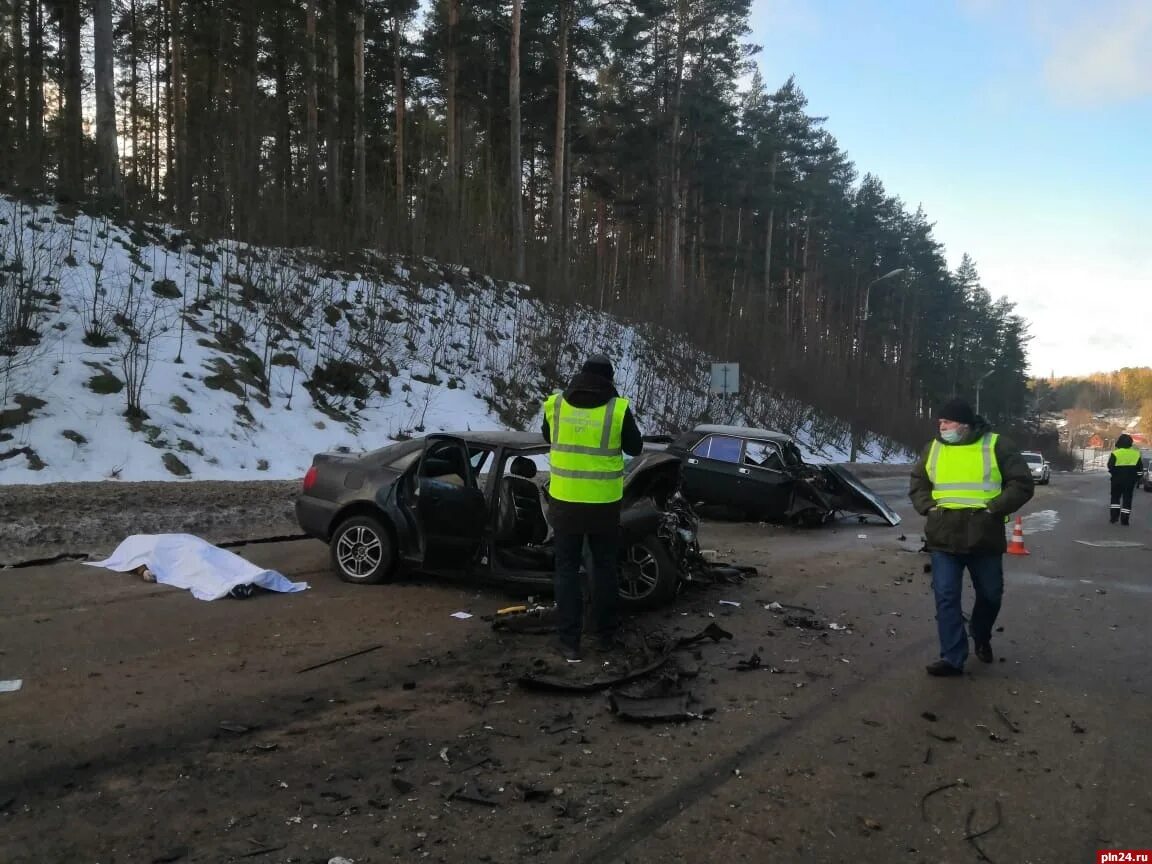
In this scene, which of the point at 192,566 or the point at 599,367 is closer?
the point at 599,367

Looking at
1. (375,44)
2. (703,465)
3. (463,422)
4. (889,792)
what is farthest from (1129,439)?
(375,44)

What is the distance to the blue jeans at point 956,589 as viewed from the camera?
5184 mm

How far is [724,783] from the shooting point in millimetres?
3520

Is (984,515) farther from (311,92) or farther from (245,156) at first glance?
(311,92)

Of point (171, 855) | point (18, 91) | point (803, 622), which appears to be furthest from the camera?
point (18, 91)

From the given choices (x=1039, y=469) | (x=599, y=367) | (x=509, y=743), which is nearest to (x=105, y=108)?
(x=599, y=367)

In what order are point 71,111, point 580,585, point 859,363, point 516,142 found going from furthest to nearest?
point 859,363
point 516,142
point 71,111
point 580,585

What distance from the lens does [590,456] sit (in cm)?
529

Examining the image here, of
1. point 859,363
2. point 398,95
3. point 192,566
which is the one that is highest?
point 398,95

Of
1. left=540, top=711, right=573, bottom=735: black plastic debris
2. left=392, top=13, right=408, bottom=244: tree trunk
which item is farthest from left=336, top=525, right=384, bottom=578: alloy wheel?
left=392, top=13, right=408, bottom=244: tree trunk

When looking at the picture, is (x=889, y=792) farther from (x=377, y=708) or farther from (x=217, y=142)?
(x=217, y=142)

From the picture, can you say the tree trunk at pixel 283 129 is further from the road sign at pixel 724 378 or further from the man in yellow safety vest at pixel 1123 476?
the man in yellow safety vest at pixel 1123 476

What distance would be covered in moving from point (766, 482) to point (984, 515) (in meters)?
8.03

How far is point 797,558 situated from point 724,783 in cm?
668
